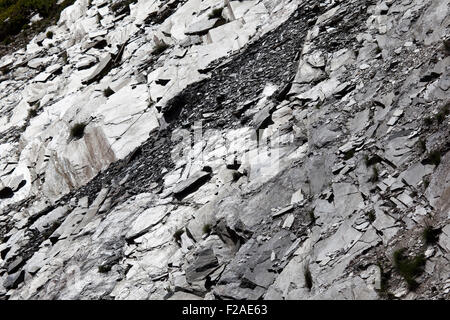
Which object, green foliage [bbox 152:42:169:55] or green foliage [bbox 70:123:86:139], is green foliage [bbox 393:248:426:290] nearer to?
green foliage [bbox 70:123:86:139]

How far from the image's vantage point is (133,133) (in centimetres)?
1445

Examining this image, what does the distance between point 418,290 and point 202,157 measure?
7.02 m

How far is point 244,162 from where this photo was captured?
11078 millimetres

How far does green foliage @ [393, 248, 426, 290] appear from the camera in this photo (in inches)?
256

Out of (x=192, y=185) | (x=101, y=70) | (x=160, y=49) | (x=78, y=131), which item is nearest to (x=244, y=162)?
(x=192, y=185)

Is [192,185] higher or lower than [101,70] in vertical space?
lower

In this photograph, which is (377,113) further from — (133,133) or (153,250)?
(133,133)

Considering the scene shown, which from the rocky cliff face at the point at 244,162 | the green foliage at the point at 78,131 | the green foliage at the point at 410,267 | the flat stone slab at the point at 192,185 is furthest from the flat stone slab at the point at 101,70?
the green foliage at the point at 410,267

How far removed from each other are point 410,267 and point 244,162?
5288 mm

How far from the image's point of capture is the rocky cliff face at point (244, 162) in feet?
25.1

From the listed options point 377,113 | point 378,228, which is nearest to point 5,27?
point 377,113

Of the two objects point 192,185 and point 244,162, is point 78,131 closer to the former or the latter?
point 192,185

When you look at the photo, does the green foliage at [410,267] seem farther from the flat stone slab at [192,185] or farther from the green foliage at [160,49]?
the green foliage at [160,49]

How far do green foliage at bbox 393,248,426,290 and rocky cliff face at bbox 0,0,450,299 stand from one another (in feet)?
0.07
